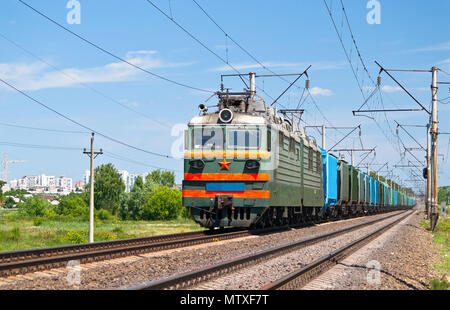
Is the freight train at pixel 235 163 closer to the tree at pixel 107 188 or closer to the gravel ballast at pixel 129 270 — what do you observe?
the gravel ballast at pixel 129 270

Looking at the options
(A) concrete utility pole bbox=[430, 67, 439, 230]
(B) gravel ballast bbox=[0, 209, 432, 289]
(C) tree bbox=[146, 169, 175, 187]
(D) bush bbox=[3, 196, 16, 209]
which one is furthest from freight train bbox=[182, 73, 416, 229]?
(D) bush bbox=[3, 196, 16, 209]

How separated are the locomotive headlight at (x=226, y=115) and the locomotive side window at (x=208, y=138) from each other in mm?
340

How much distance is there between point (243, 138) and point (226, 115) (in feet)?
3.12

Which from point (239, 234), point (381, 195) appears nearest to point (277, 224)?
point (239, 234)

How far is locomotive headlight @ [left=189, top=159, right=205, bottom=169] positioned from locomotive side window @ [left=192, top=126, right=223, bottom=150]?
0.48 m

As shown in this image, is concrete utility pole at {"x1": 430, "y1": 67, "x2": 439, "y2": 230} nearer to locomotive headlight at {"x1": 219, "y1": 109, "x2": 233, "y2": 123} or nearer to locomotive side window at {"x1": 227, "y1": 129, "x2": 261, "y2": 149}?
locomotive side window at {"x1": 227, "y1": 129, "x2": 261, "y2": 149}

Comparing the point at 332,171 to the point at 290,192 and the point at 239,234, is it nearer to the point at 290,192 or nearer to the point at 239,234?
the point at 290,192

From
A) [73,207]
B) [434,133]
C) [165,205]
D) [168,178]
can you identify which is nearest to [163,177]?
[168,178]

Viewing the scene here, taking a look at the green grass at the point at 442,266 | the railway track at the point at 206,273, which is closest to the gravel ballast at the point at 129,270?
the railway track at the point at 206,273

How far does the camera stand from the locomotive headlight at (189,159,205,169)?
18.2m

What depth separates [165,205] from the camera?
7544 cm

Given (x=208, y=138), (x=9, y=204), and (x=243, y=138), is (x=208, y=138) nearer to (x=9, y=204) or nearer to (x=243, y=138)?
(x=243, y=138)

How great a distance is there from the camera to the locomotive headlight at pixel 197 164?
18156 mm
